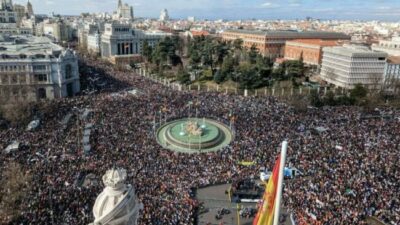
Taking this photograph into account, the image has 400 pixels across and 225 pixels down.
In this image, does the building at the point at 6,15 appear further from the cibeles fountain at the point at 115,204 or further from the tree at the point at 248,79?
the cibeles fountain at the point at 115,204

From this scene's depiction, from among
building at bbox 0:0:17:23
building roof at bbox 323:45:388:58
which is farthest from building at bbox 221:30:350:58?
building at bbox 0:0:17:23

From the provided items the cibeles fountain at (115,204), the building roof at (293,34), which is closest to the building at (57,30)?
the building roof at (293,34)

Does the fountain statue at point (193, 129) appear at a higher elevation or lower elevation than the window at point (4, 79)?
lower

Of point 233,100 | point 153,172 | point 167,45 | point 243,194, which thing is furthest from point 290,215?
Result: point 167,45

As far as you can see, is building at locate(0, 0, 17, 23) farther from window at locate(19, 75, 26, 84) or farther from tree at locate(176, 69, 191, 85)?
tree at locate(176, 69, 191, 85)

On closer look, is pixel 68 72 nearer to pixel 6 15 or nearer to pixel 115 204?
pixel 115 204

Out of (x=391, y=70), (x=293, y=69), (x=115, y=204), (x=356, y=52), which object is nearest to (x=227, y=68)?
(x=293, y=69)
